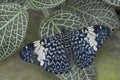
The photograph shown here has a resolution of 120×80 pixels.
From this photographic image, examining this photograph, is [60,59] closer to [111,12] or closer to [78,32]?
[78,32]

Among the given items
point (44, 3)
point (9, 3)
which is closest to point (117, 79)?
point (44, 3)

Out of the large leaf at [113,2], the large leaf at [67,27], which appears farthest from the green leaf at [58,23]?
the large leaf at [113,2]

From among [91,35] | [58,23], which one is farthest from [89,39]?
[58,23]

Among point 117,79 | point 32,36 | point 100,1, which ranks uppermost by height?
point 100,1

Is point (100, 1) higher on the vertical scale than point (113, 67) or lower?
higher

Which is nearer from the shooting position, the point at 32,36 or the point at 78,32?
the point at 78,32

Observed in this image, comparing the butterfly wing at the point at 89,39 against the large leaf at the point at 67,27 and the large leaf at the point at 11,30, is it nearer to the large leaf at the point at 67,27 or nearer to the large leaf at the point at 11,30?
the large leaf at the point at 67,27

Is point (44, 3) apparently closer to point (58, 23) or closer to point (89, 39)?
point (58, 23)
